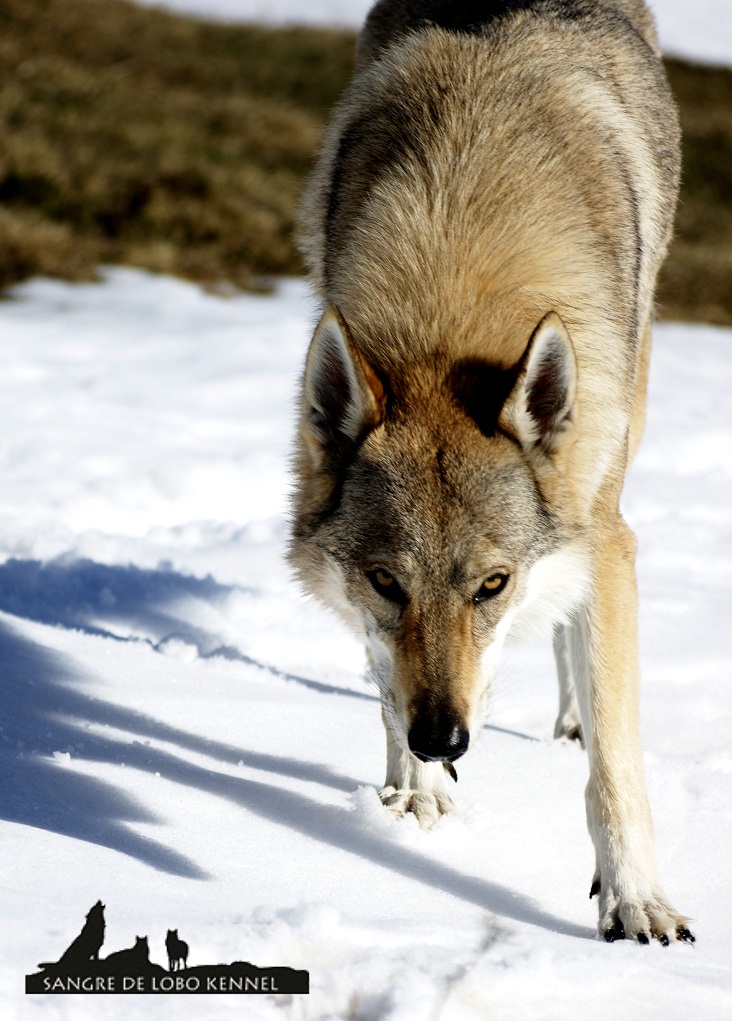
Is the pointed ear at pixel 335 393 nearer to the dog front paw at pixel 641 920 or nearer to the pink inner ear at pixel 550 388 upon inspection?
the pink inner ear at pixel 550 388

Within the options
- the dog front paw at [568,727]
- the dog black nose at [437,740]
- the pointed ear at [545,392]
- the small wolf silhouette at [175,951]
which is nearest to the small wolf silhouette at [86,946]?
the small wolf silhouette at [175,951]

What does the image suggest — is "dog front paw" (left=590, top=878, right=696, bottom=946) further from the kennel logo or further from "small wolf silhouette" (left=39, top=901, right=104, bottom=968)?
"small wolf silhouette" (left=39, top=901, right=104, bottom=968)

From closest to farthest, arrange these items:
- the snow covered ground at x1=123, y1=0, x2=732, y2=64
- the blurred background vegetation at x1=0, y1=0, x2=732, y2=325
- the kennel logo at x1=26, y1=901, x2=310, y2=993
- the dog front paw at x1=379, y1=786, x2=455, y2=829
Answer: the kennel logo at x1=26, y1=901, x2=310, y2=993
the dog front paw at x1=379, y1=786, x2=455, y2=829
the blurred background vegetation at x1=0, y1=0, x2=732, y2=325
the snow covered ground at x1=123, y1=0, x2=732, y2=64

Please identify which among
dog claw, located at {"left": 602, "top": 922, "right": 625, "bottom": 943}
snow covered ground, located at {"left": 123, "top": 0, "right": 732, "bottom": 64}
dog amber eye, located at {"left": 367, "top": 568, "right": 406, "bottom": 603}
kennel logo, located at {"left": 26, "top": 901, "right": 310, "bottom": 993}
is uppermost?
snow covered ground, located at {"left": 123, "top": 0, "right": 732, "bottom": 64}

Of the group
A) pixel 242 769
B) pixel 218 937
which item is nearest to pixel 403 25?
pixel 242 769

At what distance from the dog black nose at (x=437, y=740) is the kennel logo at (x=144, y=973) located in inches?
22.4

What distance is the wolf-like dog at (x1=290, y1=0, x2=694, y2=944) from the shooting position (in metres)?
2.75

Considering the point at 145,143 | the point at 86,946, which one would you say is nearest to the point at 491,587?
the point at 86,946

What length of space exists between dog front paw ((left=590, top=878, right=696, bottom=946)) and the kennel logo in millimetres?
872

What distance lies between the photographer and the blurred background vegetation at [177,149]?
1079 cm

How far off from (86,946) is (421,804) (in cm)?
130

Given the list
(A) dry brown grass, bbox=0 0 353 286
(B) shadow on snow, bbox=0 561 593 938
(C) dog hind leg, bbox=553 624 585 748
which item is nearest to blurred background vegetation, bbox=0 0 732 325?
(A) dry brown grass, bbox=0 0 353 286

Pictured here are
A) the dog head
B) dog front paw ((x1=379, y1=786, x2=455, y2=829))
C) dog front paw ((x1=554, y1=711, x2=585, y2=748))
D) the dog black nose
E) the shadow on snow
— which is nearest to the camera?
the dog black nose

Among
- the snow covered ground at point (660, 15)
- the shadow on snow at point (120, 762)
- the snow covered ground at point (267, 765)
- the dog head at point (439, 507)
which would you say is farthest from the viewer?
the snow covered ground at point (660, 15)
